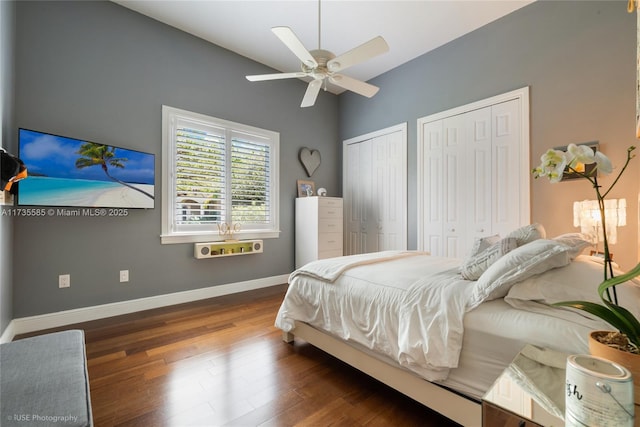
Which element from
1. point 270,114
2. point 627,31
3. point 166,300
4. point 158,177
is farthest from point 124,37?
point 627,31

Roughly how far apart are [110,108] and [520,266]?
12.1 ft

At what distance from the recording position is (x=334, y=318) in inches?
73.4

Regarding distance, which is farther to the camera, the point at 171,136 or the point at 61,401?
the point at 171,136

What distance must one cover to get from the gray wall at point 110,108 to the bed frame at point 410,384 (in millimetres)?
2133

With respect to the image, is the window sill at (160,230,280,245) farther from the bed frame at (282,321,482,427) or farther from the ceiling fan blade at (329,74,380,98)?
the ceiling fan blade at (329,74,380,98)

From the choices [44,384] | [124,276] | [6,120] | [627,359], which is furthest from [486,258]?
[6,120]

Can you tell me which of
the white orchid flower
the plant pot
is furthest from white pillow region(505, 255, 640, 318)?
the white orchid flower

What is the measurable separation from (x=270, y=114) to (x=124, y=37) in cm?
184

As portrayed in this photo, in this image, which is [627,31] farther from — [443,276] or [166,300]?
[166,300]

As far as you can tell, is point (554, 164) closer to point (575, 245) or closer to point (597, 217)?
point (575, 245)

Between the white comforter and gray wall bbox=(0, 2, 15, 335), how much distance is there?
2144 millimetres

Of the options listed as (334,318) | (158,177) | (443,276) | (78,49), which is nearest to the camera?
(443,276)

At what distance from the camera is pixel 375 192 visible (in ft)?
14.7

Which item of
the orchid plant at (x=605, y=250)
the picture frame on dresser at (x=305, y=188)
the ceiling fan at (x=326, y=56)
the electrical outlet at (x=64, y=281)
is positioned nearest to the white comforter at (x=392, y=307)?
the orchid plant at (x=605, y=250)
